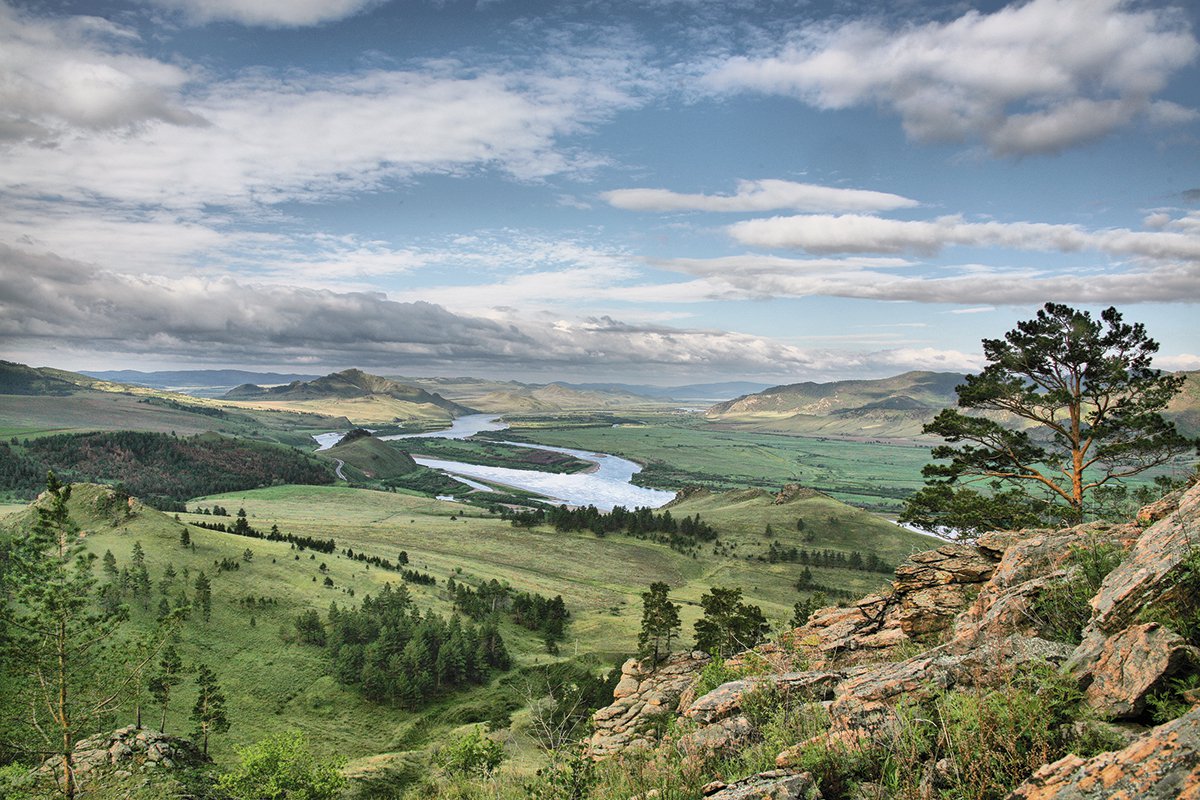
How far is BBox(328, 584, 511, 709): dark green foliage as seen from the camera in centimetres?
6562

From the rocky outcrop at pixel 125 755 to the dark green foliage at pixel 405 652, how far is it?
33.6 metres

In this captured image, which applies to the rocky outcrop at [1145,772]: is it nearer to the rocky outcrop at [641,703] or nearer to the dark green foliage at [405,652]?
the rocky outcrop at [641,703]

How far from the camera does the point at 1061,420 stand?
3297 cm

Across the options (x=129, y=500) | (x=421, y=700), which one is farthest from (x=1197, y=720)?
(x=129, y=500)

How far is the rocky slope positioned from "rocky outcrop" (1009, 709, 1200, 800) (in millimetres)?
11

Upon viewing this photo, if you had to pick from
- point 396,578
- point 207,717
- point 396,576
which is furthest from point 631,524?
point 207,717

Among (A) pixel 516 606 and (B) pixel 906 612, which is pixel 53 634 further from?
(A) pixel 516 606

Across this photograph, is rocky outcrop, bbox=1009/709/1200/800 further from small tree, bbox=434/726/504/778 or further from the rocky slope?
small tree, bbox=434/726/504/778

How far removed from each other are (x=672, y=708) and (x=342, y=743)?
45.0 meters

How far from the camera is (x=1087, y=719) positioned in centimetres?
781

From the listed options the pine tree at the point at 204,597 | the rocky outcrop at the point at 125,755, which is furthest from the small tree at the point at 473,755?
the pine tree at the point at 204,597

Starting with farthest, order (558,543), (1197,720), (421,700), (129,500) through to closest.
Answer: (558,543) → (129,500) → (421,700) → (1197,720)

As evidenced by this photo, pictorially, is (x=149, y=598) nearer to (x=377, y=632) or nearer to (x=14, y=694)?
(x=377, y=632)

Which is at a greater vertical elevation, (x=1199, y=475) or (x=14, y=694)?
(x=1199, y=475)
